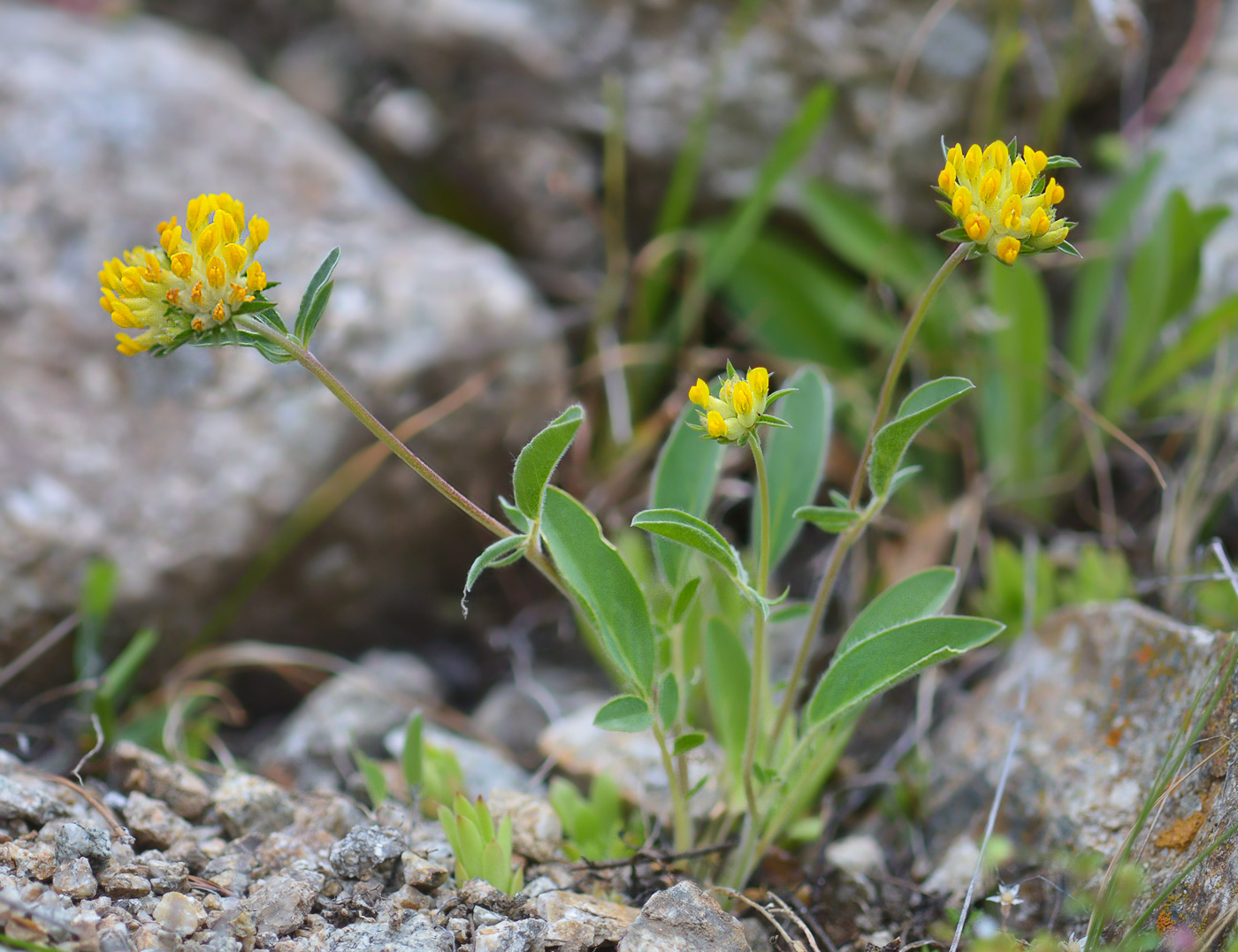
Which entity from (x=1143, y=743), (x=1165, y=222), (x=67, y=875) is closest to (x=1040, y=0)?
(x=1165, y=222)

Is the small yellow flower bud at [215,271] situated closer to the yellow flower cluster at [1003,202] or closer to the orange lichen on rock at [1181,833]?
the yellow flower cluster at [1003,202]

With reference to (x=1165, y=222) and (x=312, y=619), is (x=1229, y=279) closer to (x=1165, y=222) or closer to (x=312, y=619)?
(x=1165, y=222)

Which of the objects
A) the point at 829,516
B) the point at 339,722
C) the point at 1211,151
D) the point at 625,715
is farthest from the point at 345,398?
the point at 1211,151

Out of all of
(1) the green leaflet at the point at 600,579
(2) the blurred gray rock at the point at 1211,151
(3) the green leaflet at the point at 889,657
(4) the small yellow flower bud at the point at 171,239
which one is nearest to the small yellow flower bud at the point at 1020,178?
(3) the green leaflet at the point at 889,657

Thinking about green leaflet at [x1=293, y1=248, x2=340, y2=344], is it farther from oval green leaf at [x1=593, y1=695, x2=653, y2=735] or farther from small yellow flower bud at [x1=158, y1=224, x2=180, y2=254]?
oval green leaf at [x1=593, y1=695, x2=653, y2=735]

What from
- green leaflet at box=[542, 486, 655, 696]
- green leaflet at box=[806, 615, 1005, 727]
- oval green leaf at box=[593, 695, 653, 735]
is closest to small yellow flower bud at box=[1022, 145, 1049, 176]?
green leaflet at box=[806, 615, 1005, 727]

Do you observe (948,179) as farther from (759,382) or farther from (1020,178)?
(759,382)
